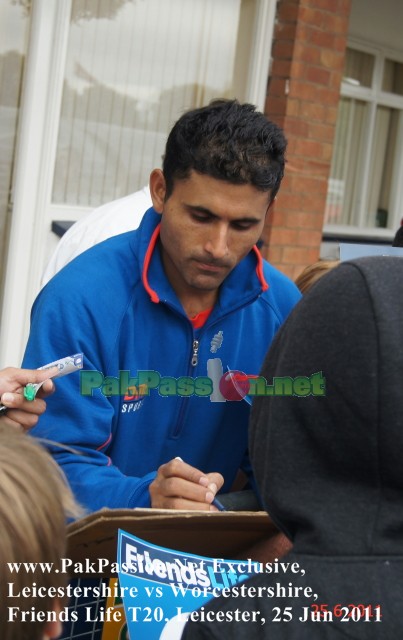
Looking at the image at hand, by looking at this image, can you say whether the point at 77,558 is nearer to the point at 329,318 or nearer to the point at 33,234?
the point at 329,318

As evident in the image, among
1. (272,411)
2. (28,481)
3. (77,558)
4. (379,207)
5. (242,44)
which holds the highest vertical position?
(242,44)

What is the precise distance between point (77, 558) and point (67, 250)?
1.45 metres

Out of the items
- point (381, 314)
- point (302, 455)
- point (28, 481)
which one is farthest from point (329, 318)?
point (28, 481)

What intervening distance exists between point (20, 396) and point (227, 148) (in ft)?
2.73

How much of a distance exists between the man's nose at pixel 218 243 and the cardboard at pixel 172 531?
773mm

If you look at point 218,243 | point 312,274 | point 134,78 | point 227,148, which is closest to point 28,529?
point 218,243

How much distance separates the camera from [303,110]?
18.4 ft

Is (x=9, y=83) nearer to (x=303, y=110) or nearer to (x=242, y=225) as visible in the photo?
(x=303, y=110)

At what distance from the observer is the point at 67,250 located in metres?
3.00

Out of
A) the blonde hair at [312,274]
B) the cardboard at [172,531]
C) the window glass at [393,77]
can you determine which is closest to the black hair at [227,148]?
the blonde hair at [312,274]

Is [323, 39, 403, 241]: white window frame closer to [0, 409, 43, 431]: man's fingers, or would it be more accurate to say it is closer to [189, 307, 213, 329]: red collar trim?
[189, 307, 213, 329]: red collar trim

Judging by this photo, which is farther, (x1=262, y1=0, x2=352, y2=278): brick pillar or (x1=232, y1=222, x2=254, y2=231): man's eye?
(x1=262, y1=0, x2=352, y2=278): brick pillar

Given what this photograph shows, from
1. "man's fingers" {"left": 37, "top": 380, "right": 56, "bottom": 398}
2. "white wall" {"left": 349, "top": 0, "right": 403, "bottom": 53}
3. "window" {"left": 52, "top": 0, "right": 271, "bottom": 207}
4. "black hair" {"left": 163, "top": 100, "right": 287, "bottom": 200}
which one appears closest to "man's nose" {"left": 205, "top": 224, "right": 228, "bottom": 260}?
"black hair" {"left": 163, "top": 100, "right": 287, "bottom": 200}

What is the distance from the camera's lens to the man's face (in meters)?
2.33
